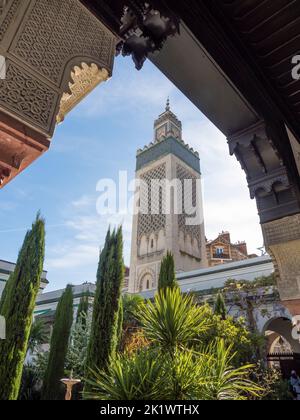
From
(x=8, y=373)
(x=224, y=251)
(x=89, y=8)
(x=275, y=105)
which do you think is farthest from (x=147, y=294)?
(x=89, y=8)

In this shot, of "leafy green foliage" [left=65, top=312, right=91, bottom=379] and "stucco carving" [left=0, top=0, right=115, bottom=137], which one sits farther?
"leafy green foliage" [left=65, top=312, right=91, bottom=379]

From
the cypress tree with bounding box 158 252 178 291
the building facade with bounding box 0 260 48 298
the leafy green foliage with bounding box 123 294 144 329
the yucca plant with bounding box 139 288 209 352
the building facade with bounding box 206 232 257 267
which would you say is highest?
the building facade with bounding box 206 232 257 267

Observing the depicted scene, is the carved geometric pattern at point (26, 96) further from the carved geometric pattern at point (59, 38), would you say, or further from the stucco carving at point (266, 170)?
the stucco carving at point (266, 170)

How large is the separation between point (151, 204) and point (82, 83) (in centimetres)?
1800

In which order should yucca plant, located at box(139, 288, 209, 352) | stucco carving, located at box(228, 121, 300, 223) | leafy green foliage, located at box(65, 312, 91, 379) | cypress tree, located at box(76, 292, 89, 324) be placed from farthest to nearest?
cypress tree, located at box(76, 292, 89, 324) < leafy green foliage, located at box(65, 312, 91, 379) < yucca plant, located at box(139, 288, 209, 352) < stucco carving, located at box(228, 121, 300, 223)

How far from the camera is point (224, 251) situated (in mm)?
22016

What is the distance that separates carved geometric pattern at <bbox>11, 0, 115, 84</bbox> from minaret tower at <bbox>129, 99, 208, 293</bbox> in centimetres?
1613

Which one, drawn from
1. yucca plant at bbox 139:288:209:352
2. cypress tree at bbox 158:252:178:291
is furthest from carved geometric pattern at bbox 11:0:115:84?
cypress tree at bbox 158:252:178:291

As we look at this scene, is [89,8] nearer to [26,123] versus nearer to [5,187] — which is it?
[26,123]

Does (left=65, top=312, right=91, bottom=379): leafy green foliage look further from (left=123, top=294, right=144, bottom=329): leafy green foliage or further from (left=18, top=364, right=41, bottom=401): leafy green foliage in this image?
(left=123, top=294, right=144, bottom=329): leafy green foliage

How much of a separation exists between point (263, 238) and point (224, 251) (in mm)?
20275

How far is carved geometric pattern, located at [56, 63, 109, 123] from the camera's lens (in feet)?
4.19

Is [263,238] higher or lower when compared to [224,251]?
lower

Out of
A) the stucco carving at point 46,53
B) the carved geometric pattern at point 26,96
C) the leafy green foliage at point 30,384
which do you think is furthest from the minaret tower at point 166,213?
the carved geometric pattern at point 26,96
